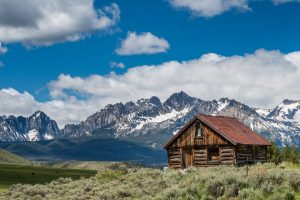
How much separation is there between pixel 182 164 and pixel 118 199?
26.0 m

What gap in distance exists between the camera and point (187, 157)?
5575 centimetres

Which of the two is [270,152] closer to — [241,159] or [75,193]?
[241,159]

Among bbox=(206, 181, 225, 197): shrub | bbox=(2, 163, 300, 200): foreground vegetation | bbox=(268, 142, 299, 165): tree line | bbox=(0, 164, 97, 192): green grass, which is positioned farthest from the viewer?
bbox=(0, 164, 97, 192): green grass

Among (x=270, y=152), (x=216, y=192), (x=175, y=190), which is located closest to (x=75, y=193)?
(x=175, y=190)

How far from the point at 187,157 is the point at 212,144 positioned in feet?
13.5

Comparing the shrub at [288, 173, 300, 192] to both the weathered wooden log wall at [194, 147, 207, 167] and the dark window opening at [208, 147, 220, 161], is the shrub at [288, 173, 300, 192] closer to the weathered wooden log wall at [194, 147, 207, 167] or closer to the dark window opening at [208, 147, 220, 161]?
the dark window opening at [208, 147, 220, 161]

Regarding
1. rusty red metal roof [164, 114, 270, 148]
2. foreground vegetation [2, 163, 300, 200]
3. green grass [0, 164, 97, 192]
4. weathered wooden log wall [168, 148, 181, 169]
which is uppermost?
rusty red metal roof [164, 114, 270, 148]

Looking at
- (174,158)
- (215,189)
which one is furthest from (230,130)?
(215,189)

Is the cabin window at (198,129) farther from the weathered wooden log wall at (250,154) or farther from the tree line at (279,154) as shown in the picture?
the tree line at (279,154)

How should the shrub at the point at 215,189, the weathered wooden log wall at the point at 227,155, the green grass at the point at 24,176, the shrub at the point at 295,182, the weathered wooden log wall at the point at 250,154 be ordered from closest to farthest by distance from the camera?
the shrub at the point at 295,182 → the shrub at the point at 215,189 → the weathered wooden log wall at the point at 227,155 → the weathered wooden log wall at the point at 250,154 → the green grass at the point at 24,176

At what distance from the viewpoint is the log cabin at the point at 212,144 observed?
5188 cm

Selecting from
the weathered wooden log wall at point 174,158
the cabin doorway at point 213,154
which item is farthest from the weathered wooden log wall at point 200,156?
the weathered wooden log wall at point 174,158

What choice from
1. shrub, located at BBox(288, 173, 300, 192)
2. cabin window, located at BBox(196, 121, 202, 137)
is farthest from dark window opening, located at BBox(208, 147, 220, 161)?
shrub, located at BBox(288, 173, 300, 192)

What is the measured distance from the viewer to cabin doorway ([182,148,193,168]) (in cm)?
5531
